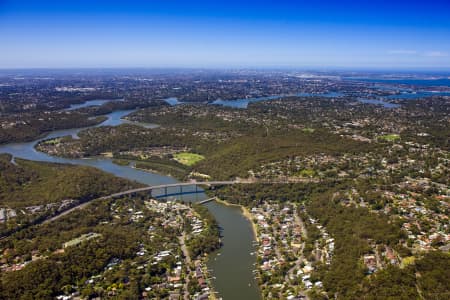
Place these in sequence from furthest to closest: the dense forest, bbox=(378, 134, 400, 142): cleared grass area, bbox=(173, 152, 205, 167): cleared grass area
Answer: bbox=(378, 134, 400, 142): cleared grass area < bbox=(173, 152, 205, 167): cleared grass area < the dense forest

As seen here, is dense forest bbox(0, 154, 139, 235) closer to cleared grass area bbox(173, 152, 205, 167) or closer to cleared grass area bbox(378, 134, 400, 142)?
cleared grass area bbox(173, 152, 205, 167)

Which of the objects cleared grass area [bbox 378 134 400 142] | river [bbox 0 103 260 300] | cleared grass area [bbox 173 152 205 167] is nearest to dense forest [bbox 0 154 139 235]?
river [bbox 0 103 260 300]

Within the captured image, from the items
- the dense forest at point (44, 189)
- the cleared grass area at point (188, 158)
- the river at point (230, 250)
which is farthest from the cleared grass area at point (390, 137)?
the dense forest at point (44, 189)

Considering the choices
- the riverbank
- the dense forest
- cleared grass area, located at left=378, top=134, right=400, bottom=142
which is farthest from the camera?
cleared grass area, located at left=378, top=134, right=400, bottom=142

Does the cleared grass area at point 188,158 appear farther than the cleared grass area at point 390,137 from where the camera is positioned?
No

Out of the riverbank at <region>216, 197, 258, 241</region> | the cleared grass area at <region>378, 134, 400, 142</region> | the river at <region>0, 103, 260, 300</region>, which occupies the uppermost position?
the cleared grass area at <region>378, 134, 400, 142</region>

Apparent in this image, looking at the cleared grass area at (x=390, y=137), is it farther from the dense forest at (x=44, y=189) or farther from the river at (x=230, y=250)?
the dense forest at (x=44, y=189)

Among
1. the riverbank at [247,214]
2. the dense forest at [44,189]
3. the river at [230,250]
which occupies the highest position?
the dense forest at [44,189]

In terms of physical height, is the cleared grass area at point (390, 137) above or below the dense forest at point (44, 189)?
above

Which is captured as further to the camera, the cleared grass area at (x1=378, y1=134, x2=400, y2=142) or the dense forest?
the cleared grass area at (x1=378, y1=134, x2=400, y2=142)

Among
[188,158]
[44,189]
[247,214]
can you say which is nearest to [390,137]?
[188,158]
